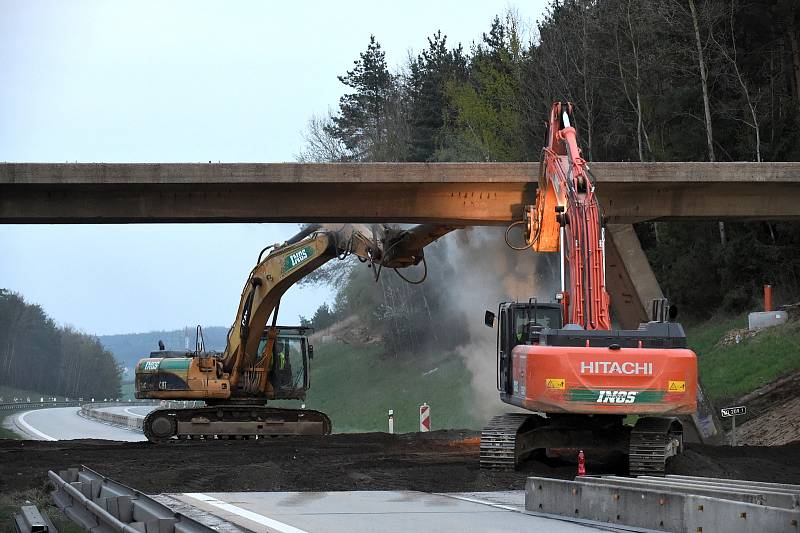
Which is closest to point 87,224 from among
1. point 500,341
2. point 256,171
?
point 256,171

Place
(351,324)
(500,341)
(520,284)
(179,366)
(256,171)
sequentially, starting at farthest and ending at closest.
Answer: (351,324), (520,284), (179,366), (256,171), (500,341)

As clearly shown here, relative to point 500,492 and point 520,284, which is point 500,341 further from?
point 520,284

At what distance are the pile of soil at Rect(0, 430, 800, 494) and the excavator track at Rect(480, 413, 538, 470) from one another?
22cm

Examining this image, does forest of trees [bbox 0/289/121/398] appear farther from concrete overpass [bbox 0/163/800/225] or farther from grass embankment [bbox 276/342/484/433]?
concrete overpass [bbox 0/163/800/225]

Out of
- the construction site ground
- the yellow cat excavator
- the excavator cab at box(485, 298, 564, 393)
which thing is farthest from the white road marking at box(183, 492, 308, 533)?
the construction site ground

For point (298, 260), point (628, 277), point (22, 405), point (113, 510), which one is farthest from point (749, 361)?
point (22, 405)

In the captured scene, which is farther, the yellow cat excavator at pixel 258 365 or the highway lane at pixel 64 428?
the highway lane at pixel 64 428

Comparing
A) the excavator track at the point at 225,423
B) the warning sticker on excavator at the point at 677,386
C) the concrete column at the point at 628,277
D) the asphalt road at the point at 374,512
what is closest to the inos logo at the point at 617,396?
the warning sticker on excavator at the point at 677,386

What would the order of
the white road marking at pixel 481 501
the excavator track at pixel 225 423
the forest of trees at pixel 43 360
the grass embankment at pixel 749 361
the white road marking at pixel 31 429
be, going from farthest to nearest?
the forest of trees at pixel 43 360, the white road marking at pixel 31 429, the grass embankment at pixel 749 361, the excavator track at pixel 225 423, the white road marking at pixel 481 501

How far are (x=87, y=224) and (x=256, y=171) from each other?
428 cm

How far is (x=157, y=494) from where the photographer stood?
53.3ft

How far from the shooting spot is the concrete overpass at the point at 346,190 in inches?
1043

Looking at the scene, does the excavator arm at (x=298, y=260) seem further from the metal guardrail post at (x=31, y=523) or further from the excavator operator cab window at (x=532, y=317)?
the metal guardrail post at (x=31, y=523)

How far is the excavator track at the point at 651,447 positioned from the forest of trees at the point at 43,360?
13807 centimetres
